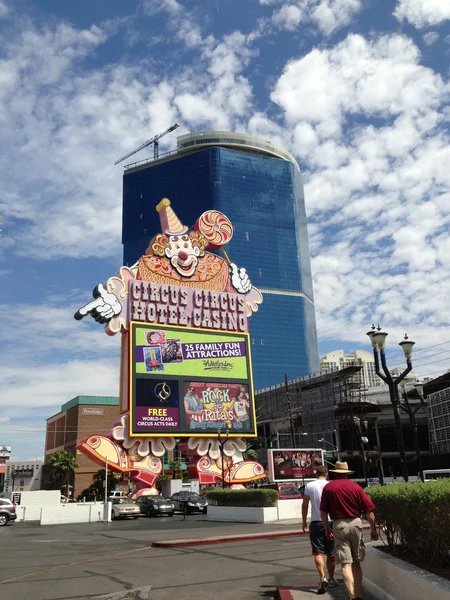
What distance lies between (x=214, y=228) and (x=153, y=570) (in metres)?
39.0

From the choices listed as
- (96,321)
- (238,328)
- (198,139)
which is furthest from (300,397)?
(198,139)

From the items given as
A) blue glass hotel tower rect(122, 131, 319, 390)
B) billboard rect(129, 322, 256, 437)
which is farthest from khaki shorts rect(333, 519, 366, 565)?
blue glass hotel tower rect(122, 131, 319, 390)

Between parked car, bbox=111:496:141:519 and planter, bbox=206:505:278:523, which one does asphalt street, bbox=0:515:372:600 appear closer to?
planter, bbox=206:505:278:523

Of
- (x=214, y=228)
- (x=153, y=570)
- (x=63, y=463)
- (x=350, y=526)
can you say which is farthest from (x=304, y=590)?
(x=63, y=463)

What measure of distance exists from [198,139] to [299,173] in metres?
35.0

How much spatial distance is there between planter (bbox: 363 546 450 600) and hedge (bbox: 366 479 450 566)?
28cm

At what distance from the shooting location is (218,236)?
48.1m

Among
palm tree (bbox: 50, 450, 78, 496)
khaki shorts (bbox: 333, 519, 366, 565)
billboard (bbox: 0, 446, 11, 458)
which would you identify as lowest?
khaki shorts (bbox: 333, 519, 366, 565)

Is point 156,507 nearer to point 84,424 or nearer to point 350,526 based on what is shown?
point 350,526

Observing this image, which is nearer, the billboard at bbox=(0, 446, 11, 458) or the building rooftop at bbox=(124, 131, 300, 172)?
the billboard at bbox=(0, 446, 11, 458)

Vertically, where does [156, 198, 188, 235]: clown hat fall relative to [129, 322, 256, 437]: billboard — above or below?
above

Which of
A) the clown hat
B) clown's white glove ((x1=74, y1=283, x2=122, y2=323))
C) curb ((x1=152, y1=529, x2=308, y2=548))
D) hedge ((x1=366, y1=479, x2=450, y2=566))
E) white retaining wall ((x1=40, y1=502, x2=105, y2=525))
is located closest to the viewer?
hedge ((x1=366, y1=479, x2=450, y2=566))

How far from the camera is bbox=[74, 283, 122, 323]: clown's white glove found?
132 ft

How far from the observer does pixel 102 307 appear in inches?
1604
